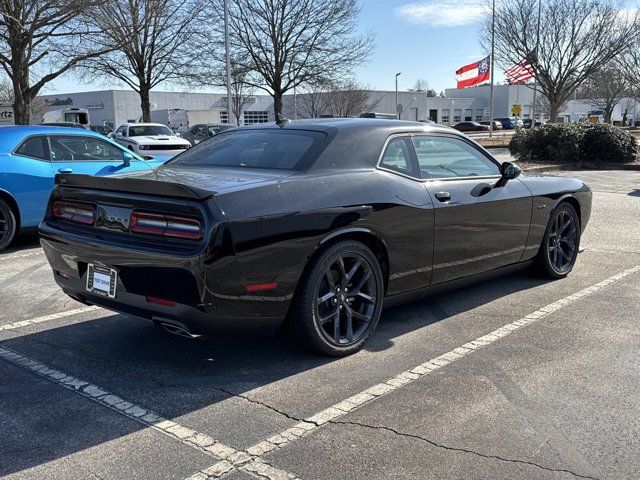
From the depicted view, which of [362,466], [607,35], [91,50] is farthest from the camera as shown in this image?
[607,35]

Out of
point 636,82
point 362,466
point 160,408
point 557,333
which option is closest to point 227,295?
point 160,408

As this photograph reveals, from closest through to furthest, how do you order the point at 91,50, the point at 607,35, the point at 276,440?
the point at 276,440
the point at 91,50
the point at 607,35

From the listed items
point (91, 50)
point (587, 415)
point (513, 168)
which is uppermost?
point (91, 50)

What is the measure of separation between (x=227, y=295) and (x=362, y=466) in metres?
1.15

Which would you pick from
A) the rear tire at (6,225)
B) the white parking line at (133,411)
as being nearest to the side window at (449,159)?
the white parking line at (133,411)

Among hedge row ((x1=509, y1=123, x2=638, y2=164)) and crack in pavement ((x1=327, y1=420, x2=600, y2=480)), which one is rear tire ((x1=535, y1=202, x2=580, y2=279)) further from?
hedge row ((x1=509, y1=123, x2=638, y2=164))

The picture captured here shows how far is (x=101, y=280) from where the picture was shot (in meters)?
3.69

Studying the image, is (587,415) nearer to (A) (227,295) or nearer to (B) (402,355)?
(B) (402,355)

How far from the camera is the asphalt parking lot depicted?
2770 mm

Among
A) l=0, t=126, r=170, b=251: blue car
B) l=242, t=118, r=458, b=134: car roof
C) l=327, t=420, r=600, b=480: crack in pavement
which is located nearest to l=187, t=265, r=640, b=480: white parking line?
l=327, t=420, r=600, b=480: crack in pavement

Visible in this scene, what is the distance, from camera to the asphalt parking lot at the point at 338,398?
277cm

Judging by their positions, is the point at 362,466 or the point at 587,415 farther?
the point at 587,415

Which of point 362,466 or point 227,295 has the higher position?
point 227,295

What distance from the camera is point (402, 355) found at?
4.07 meters
